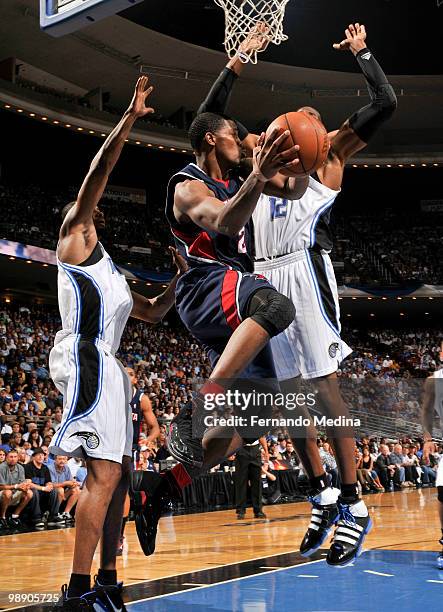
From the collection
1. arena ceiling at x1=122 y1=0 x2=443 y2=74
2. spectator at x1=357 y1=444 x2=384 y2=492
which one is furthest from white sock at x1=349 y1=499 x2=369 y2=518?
arena ceiling at x1=122 y1=0 x2=443 y2=74

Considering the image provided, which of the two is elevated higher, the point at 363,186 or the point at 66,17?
the point at 363,186

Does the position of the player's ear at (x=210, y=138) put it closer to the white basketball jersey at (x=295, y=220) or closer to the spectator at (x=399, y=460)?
the white basketball jersey at (x=295, y=220)

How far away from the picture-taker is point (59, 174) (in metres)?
26.8

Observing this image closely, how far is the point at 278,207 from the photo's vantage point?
178 inches

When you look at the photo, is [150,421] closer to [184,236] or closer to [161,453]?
[184,236]

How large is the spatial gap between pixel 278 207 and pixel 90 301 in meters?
1.24

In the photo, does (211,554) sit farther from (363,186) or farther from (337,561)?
(363,186)

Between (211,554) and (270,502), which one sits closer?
(211,554)

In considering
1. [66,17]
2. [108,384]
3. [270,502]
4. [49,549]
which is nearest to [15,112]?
[270,502]

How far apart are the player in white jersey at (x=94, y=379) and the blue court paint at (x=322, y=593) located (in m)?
1.12

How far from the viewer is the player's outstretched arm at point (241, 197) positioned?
3.47 m

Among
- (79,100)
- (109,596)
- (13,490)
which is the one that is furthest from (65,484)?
(79,100)

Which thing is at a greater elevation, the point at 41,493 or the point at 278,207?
the point at 278,207

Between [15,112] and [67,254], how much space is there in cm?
1875
